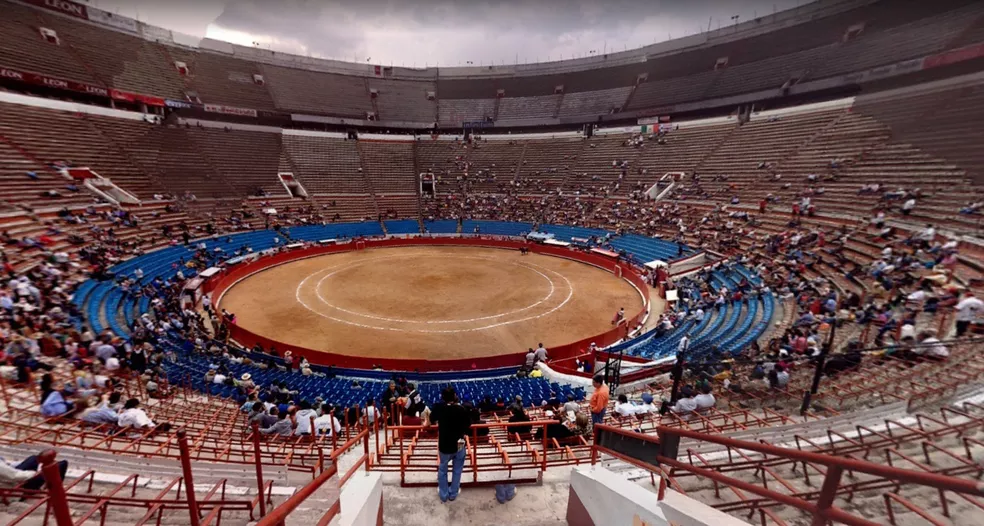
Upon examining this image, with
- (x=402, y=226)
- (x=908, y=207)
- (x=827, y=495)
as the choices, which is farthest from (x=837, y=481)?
(x=402, y=226)

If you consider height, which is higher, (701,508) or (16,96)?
(16,96)

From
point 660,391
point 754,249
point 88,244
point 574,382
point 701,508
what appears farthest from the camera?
point 754,249

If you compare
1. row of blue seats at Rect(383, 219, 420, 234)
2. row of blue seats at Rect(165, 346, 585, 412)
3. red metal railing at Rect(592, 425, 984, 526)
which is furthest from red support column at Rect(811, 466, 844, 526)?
row of blue seats at Rect(383, 219, 420, 234)

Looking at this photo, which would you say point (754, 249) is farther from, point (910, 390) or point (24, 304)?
point (24, 304)

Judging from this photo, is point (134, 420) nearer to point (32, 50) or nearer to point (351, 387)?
point (351, 387)

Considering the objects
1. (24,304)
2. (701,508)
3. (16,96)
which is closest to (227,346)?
(24,304)

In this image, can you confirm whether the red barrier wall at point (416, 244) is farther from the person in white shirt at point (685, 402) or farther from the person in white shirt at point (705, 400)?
the person in white shirt at point (705, 400)

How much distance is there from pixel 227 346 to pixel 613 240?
31.2m

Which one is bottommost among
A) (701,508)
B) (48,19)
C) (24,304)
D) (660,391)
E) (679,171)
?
(660,391)

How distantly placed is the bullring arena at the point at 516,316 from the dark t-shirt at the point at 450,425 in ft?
0.13

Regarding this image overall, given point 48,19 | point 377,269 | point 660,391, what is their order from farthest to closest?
point 48,19, point 377,269, point 660,391

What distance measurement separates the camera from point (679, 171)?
45562mm

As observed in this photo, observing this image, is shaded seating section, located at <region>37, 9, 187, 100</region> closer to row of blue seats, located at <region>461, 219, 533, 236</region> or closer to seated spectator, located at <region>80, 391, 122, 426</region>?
row of blue seats, located at <region>461, 219, 533, 236</region>

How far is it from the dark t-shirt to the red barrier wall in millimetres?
11824
